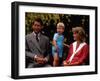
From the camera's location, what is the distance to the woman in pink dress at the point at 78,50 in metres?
1.64

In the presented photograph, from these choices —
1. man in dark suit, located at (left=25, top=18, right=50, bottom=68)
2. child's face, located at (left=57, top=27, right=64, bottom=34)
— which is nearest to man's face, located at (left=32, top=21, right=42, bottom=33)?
man in dark suit, located at (left=25, top=18, right=50, bottom=68)

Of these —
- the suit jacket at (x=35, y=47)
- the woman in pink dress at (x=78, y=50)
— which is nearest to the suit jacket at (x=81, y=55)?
the woman in pink dress at (x=78, y=50)

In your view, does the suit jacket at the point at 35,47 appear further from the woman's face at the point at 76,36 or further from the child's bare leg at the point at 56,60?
the woman's face at the point at 76,36

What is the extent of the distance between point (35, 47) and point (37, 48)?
1 centimetres

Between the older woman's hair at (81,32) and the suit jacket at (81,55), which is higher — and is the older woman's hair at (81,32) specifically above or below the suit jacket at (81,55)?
above

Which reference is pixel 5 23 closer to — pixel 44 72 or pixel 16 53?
pixel 16 53

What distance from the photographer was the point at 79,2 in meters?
1.67

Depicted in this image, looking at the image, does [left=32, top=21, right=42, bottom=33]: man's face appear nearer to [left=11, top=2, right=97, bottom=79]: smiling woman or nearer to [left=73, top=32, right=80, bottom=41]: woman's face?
[left=11, top=2, right=97, bottom=79]: smiling woman

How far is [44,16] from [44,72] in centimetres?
28

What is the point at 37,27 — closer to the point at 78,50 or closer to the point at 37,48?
the point at 37,48

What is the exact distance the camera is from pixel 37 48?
1554 mm

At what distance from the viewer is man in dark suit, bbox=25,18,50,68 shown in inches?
60.3

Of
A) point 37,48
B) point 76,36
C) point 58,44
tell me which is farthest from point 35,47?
point 76,36

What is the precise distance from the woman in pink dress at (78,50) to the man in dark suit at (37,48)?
127 mm
